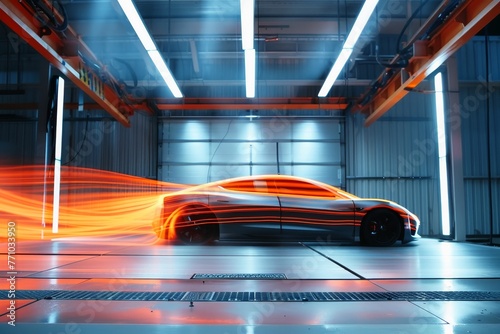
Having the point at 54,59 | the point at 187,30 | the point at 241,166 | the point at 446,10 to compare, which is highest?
the point at 187,30

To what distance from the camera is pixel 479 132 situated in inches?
669

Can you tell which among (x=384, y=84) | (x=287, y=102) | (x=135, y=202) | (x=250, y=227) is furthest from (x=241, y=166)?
(x=250, y=227)

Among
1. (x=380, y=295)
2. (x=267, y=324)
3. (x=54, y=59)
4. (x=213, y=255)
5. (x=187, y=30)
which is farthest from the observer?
(x=187, y=30)

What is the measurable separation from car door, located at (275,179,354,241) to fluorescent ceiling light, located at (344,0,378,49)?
10.2 ft

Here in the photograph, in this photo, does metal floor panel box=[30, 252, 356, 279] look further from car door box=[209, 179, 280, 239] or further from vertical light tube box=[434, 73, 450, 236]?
vertical light tube box=[434, 73, 450, 236]

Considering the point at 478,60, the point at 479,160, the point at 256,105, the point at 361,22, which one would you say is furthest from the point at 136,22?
the point at 479,160

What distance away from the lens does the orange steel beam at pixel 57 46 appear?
23.5ft

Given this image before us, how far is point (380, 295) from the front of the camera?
3574 mm

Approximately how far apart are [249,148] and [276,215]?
8542 mm

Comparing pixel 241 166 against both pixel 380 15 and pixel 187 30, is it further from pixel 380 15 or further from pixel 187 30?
pixel 380 15

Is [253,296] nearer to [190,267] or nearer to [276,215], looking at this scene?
[190,267]

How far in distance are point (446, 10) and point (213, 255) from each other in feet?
19.9

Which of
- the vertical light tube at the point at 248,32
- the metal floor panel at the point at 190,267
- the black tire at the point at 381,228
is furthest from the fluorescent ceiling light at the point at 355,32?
the metal floor panel at the point at 190,267

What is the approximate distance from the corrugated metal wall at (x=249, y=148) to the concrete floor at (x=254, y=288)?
379 inches
